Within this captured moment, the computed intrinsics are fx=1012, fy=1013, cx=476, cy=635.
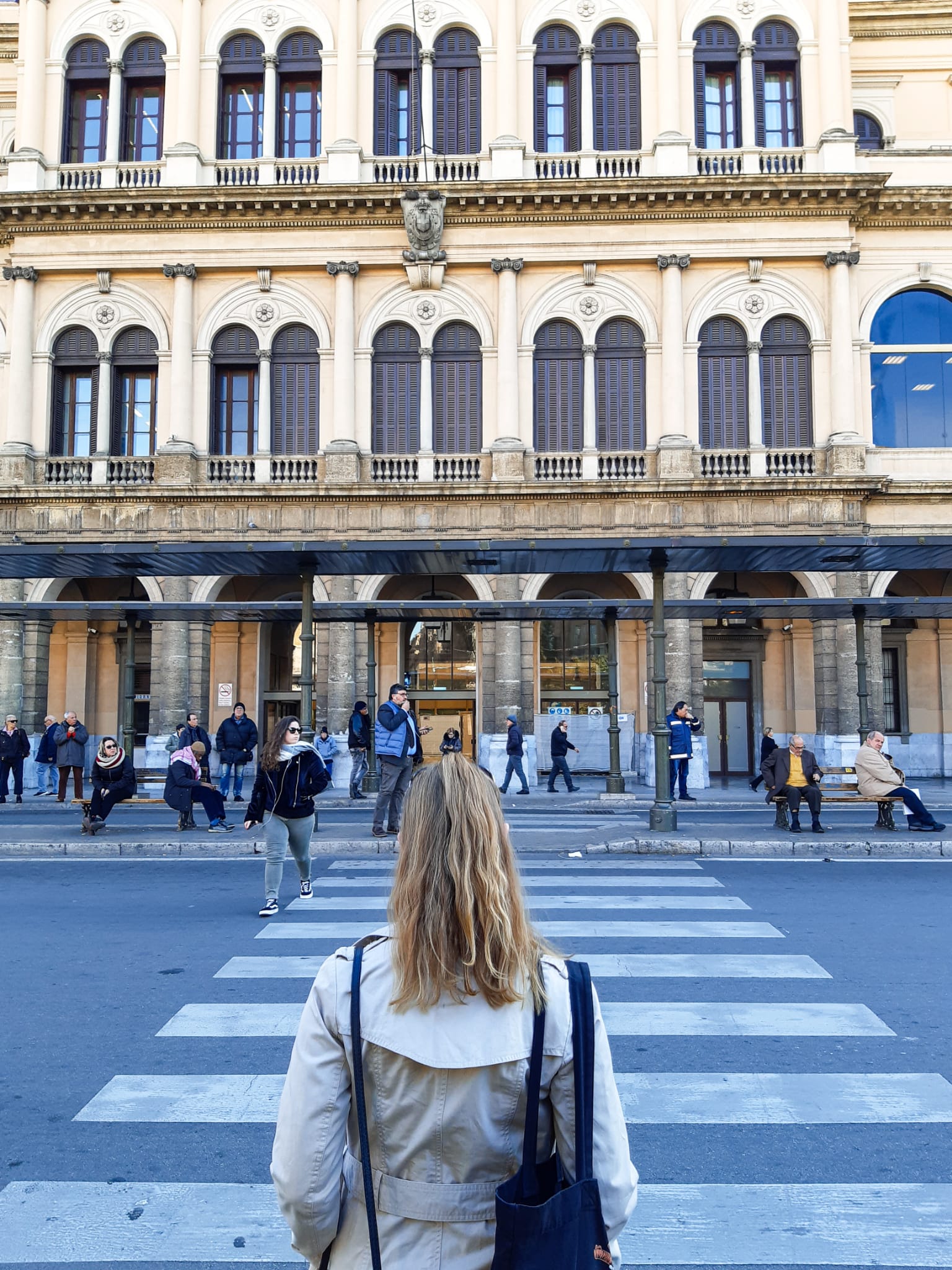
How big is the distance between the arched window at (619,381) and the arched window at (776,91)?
6.34m

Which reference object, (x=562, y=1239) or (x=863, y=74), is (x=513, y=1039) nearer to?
(x=562, y=1239)

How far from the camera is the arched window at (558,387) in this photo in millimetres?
26484

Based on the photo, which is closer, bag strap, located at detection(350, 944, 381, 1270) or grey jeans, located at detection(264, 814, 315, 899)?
bag strap, located at detection(350, 944, 381, 1270)

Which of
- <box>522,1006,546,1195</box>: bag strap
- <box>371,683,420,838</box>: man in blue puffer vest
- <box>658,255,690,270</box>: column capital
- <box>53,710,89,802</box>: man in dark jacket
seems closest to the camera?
Result: <box>522,1006,546,1195</box>: bag strap

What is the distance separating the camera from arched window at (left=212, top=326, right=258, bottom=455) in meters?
27.0

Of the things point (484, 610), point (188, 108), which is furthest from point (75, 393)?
point (484, 610)

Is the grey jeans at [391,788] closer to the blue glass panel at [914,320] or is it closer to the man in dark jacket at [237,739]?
the man in dark jacket at [237,739]

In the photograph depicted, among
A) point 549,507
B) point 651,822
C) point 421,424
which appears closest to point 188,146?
point 421,424

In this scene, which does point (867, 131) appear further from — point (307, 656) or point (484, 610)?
point (307, 656)

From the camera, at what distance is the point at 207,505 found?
2569 centimetres

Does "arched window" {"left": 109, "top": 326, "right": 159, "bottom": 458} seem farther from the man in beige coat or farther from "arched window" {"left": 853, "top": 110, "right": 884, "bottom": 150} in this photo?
"arched window" {"left": 853, "top": 110, "right": 884, "bottom": 150}

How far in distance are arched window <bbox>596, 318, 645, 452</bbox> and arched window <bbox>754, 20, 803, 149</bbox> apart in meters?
6.34

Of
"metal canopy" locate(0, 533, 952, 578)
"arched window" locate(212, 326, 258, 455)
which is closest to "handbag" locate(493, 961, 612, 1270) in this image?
"metal canopy" locate(0, 533, 952, 578)

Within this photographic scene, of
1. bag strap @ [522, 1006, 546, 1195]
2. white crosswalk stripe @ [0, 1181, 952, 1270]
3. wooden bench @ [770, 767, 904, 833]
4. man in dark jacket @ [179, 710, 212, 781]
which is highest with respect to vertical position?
man in dark jacket @ [179, 710, 212, 781]
